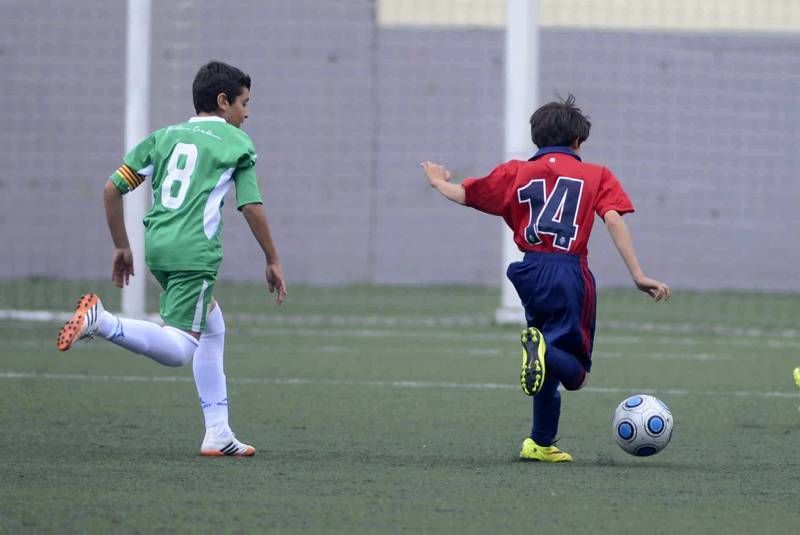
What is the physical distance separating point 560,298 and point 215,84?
1.49m

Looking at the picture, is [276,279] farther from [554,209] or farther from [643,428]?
[643,428]

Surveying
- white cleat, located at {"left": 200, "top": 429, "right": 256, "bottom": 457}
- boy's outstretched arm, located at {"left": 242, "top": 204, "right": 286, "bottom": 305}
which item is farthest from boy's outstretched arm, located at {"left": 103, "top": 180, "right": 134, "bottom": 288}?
white cleat, located at {"left": 200, "top": 429, "right": 256, "bottom": 457}

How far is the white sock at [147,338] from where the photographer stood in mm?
4969

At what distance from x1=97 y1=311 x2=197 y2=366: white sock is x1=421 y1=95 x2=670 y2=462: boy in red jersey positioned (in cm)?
108

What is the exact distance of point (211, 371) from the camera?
5.36 metres

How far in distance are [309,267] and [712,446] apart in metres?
10.5

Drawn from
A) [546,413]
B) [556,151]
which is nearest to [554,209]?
[556,151]

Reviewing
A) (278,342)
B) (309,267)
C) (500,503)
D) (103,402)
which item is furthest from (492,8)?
(500,503)

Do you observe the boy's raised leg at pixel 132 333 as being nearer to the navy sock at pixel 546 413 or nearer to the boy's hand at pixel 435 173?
the boy's hand at pixel 435 173

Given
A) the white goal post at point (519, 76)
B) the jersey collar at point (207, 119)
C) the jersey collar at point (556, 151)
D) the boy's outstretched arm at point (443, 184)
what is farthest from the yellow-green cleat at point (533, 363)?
the white goal post at point (519, 76)

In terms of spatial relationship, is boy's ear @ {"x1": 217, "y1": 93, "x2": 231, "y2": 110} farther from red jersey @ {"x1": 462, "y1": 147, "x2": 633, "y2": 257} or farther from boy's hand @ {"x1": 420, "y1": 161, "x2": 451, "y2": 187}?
red jersey @ {"x1": 462, "y1": 147, "x2": 633, "y2": 257}

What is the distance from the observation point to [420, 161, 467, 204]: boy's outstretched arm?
5.26 metres

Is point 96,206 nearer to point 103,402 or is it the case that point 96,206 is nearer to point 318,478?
point 103,402

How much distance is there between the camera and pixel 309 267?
52.3ft
